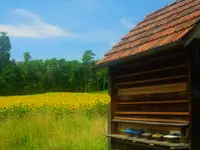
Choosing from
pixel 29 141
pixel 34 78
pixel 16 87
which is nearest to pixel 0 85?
pixel 16 87

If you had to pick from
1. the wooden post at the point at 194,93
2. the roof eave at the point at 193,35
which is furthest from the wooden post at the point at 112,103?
the roof eave at the point at 193,35

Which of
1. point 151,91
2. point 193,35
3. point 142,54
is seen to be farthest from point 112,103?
point 193,35

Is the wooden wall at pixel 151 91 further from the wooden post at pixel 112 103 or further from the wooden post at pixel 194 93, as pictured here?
the wooden post at pixel 194 93

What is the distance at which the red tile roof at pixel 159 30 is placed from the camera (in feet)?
22.2

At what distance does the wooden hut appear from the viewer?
20.9 feet

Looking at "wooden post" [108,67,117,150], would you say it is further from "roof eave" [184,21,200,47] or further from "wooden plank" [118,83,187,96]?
"roof eave" [184,21,200,47]

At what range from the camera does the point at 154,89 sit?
24.7 ft

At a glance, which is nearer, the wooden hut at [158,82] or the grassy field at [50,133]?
the wooden hut at [158,82]

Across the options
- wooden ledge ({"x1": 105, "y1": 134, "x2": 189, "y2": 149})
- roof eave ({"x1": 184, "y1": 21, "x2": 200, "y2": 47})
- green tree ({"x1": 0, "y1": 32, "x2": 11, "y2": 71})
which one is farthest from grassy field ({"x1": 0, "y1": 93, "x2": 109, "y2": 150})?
green tree ({"x1": 0, "y1": 32, "x2": 11, "y2": 71})

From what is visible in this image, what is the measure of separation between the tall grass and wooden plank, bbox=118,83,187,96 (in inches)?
86.0

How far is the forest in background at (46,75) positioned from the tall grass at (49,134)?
159ft

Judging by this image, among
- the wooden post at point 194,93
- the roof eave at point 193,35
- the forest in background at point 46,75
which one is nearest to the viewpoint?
the roof eave at point 193,35

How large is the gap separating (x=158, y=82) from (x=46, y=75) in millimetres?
72740

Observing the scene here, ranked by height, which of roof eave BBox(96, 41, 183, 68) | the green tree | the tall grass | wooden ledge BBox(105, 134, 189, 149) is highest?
the green tree
